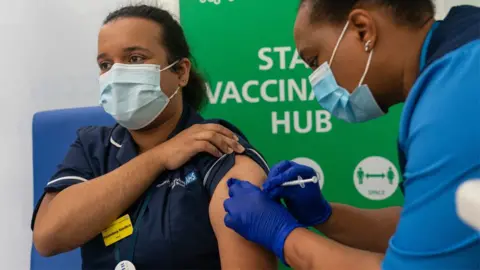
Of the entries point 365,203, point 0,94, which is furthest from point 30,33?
point 365,203

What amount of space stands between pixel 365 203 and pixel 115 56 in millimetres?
1158

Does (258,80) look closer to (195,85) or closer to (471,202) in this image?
(195,85)

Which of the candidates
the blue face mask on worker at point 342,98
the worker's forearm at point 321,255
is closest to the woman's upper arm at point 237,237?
the worker's forearm at point 321,255

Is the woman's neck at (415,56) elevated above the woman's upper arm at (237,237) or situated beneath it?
elevated above

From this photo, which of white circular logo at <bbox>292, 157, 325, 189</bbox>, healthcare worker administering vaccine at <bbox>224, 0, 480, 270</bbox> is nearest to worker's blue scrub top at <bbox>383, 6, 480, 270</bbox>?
healthcare worker administering vaccine at <bbox>224, 0, 480, 270</bbox>

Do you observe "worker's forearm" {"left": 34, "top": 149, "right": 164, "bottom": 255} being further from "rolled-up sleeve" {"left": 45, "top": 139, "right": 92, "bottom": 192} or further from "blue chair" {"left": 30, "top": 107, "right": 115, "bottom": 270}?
"blue chair" {"left": 30, "top": 107, "right": 115, "bottom": 270}

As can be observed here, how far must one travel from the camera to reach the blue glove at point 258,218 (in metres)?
1.14

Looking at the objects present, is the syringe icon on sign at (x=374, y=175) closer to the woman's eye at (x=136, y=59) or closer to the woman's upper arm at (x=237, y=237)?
the woman's upper arm at (x=237, y=237)

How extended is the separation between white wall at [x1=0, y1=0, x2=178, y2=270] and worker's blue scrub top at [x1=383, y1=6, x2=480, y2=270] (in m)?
1.83

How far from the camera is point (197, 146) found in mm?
1341

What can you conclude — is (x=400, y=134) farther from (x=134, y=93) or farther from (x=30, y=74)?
(x=30, y=74)

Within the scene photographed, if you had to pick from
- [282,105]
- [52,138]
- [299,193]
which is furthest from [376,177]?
[52,138]

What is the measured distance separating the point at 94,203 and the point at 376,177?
116cm

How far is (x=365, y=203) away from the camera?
2.02m
